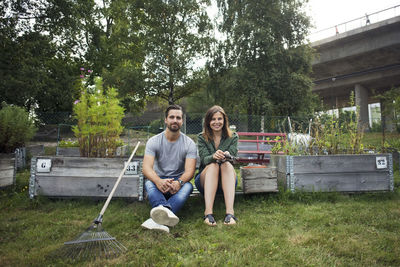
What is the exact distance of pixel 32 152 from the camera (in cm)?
672

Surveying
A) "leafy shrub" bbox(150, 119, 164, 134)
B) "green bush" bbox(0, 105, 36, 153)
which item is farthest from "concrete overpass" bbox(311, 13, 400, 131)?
"green bush" bbox(0, 105, 36, 153)

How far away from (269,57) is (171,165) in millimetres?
13312

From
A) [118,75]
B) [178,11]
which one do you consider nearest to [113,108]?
[118,75]

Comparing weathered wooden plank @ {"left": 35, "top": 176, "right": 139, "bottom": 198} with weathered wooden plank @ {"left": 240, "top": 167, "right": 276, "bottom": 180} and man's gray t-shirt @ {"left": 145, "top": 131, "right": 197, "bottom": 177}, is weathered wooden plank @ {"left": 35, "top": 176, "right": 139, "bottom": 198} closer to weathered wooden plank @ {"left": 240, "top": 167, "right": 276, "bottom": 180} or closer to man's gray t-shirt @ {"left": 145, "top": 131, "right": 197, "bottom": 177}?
man's gray t-shirt @ {"left": 145, "top": 131, "right": 197, "bottom": 177}

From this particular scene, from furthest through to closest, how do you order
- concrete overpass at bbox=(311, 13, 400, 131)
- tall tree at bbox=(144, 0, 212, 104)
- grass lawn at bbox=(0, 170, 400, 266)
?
concrete overpass at bbox=(311, 13, 400, 131), tall tree at bbox=(144, 0, 212, 104), grass lawn at bbox=(0, 170, 400, 266)

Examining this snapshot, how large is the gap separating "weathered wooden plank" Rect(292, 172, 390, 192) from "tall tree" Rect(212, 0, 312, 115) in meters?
10.8

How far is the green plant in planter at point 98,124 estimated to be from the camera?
3377 millimetres

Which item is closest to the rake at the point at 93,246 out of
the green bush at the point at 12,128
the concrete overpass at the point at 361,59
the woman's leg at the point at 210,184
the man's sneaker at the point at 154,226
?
the man's sneaker at the point at 154,226

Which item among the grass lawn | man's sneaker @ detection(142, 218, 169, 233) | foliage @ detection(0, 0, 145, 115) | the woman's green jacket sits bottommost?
the grass lawn

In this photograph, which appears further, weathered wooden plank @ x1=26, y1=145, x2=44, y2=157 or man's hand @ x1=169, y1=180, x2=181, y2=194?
weathered wooden plank @ x1=26, y1=145, x2=44, y2=157

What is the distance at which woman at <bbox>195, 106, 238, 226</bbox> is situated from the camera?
8.93ft

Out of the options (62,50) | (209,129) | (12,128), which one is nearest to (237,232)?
(209,129)

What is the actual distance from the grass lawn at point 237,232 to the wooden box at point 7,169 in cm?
50

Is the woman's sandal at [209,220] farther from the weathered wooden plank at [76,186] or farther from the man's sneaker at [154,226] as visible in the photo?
the weathered wooden plank at [76,186]
